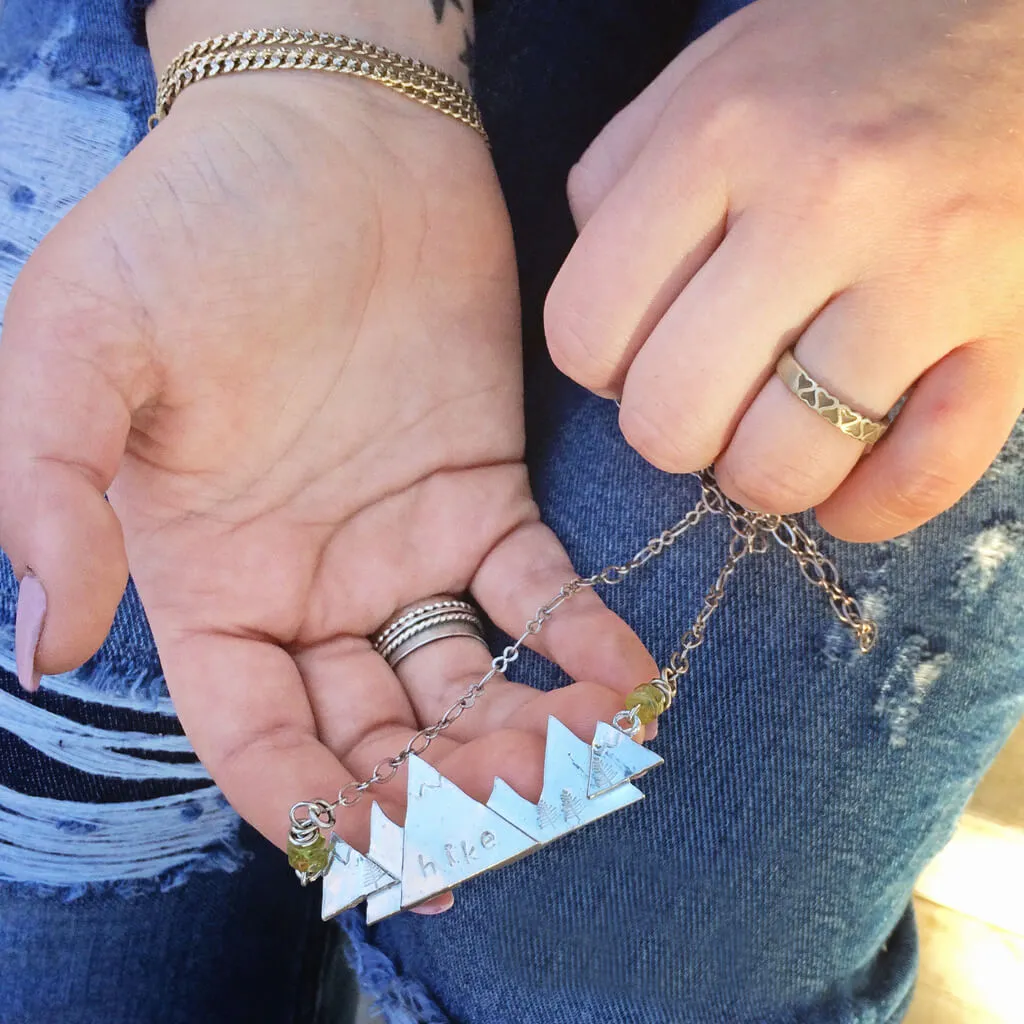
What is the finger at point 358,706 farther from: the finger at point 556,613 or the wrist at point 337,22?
the wrist at point 337,22

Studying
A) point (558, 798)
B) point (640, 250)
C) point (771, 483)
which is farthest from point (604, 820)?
point (640, 250)

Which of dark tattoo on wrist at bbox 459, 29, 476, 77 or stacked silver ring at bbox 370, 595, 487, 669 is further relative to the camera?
dark tattoo on wrist at bbox 459, 29, 476, 77

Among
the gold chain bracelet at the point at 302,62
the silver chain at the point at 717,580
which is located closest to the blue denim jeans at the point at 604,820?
the silver chain at the point at 717,580

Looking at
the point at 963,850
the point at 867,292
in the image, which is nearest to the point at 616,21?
the point at 867,292

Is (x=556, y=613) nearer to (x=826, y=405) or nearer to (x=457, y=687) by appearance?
(x=457, y=687)

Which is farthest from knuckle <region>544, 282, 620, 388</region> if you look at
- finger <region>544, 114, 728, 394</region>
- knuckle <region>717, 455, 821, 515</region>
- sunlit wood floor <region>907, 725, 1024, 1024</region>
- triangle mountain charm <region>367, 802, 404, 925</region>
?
sunlit wood floor <region>907, 725, 1024, 1024</region>

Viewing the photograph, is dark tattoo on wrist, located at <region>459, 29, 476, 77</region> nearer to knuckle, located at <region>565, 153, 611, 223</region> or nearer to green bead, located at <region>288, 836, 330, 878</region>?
knuckle, located at <region>565, 153, 611, 223</region>

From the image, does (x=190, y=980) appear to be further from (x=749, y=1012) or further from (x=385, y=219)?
(x=385, y=219)
